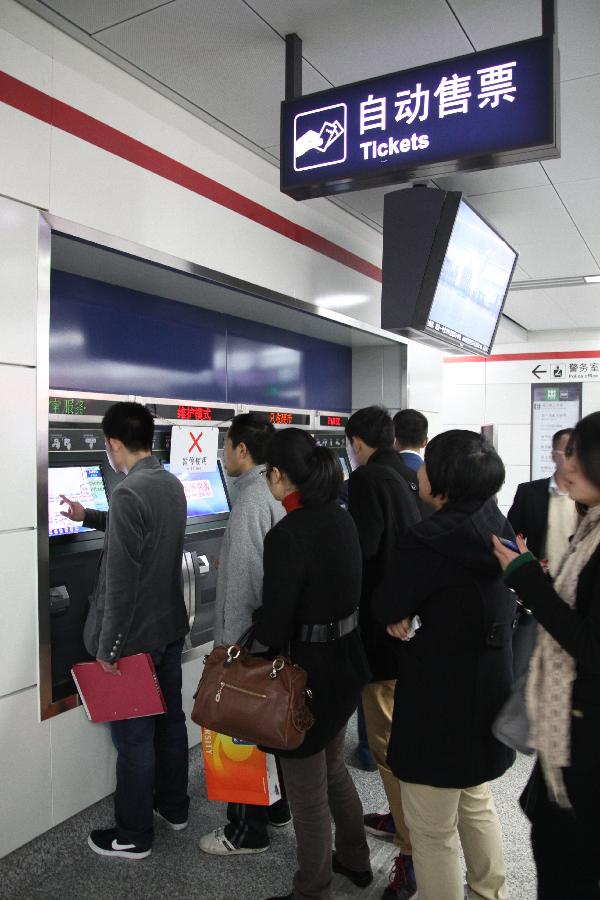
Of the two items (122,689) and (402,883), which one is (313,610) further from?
(402,883)

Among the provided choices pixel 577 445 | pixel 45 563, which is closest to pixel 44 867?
pixel 45 563

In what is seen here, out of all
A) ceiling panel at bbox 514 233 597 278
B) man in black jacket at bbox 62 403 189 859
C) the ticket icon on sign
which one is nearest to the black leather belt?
man in black jacket at bbox 62 403 189 859

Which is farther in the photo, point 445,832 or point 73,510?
point 73,510

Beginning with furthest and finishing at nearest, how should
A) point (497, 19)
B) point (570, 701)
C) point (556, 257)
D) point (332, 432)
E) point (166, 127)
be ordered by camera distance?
point (556, 257), point (332, 432), point (166, 127), point (497, 19), point (570, 701)

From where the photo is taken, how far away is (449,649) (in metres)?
1.66

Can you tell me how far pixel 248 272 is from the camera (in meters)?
3.24

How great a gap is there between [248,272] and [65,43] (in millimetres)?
1207

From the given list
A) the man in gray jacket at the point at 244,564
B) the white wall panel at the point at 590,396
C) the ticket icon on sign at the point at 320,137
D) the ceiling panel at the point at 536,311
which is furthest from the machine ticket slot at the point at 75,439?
the white wall panel at the point at 590,396

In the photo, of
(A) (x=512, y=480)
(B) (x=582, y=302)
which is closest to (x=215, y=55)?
(B) (x=582, y=302)

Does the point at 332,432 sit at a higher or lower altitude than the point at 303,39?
lower

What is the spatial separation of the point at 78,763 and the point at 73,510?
92 cm

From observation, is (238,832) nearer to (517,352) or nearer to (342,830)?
(342,830)

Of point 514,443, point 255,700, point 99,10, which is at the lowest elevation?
point 255,700

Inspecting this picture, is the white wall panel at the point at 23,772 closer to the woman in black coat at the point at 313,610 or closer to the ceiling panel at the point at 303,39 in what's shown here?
the woman in black coat at the point at 313,610
